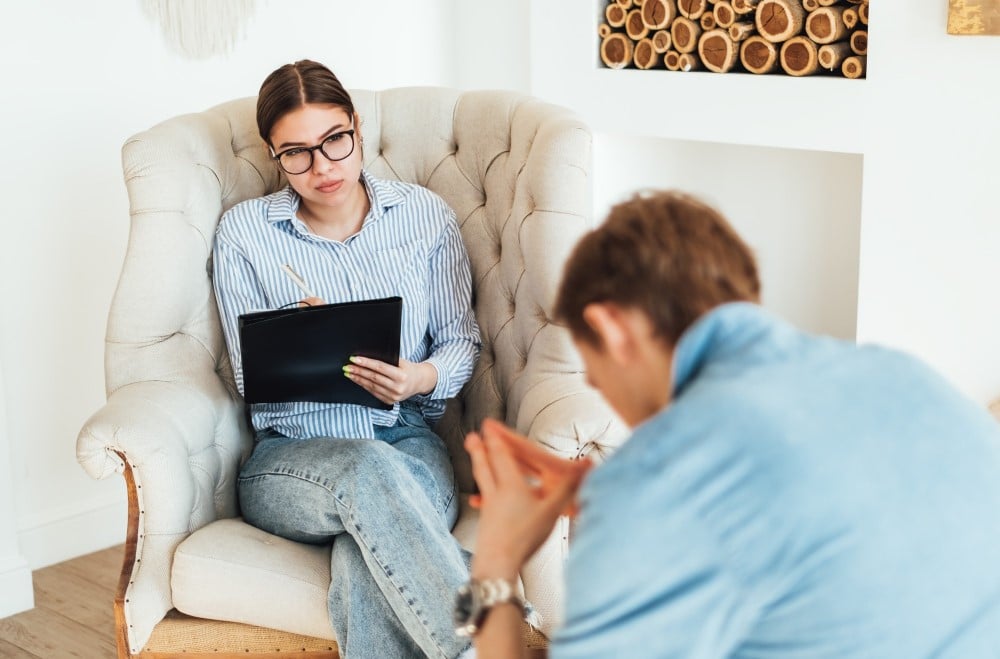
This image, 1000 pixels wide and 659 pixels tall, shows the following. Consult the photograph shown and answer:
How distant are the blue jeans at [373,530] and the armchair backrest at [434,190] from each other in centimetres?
18

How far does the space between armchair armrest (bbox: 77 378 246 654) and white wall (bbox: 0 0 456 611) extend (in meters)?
0.82

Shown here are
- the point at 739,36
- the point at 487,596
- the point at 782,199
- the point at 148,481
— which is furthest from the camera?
the point at 782,199

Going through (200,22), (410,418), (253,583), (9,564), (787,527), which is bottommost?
(9,564)

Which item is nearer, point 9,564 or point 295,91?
point 295,91

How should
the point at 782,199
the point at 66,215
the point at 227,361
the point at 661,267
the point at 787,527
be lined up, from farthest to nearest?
the point at 782,199
the point at 66,215
the point at 227,361
the point at 661,267
the point at 787,527

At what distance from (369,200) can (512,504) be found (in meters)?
1.16

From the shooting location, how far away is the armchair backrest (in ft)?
6.63

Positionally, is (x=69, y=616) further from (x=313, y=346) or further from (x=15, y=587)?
(x=313, y=346)

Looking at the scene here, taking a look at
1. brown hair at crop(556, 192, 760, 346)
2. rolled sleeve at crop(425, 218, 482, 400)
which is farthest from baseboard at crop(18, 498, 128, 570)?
brown hair at crop(556, 192, 760, 346)

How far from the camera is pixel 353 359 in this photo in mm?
1916

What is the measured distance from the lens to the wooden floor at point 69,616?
2438 mm

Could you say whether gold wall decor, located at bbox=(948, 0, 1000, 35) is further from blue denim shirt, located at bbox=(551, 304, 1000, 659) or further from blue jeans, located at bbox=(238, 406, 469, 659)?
blue denim shirt, located at bbox=(551, 304, 1000, 659)

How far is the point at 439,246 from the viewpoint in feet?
7.11

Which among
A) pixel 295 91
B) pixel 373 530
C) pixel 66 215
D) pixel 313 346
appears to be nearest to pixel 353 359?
pixel 313 346
